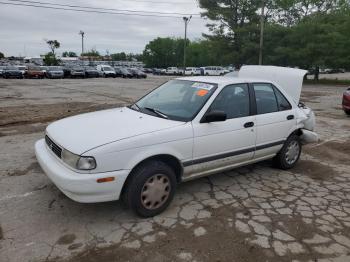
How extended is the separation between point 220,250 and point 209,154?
1292 mm

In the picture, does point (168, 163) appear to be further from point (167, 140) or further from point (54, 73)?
point (54, 73)

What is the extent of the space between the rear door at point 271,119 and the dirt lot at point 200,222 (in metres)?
0.54

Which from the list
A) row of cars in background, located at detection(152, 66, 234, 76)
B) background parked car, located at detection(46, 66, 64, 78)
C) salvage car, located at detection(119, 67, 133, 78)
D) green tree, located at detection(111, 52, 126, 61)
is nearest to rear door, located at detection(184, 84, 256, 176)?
background parked car, located at detection(46, 66, 64, 78)

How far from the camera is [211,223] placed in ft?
12.1

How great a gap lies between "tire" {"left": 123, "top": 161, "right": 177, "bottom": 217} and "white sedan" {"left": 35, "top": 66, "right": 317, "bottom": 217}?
1cm

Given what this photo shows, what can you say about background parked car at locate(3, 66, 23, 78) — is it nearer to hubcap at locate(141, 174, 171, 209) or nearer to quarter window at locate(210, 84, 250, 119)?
quarter window at locate(210, 84, 250, 119)

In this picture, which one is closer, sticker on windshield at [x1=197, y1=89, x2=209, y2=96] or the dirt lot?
the dirt lot

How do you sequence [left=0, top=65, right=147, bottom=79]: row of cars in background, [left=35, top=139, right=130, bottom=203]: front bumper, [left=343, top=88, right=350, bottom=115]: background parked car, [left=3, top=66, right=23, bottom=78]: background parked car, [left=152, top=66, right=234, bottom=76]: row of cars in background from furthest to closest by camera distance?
[left=152, top=66, right=234, bottom=76]: row of cars in background < [left=0, top=65, right=147, bottom=79]: row of cars in background < [left=3, top=66, right=23, bottom=78]: background parked car < [left=343, top=88, right=350, bottom=115]: background parked car < [left=35, top=139, right=130, bottom=203]: front bumper

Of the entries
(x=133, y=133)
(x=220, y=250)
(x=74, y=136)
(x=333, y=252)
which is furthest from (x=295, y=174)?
(x=74, y=136)

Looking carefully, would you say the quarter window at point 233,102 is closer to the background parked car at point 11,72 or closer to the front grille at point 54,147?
the front grille at point 54,147

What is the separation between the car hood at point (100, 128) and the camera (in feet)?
11.3

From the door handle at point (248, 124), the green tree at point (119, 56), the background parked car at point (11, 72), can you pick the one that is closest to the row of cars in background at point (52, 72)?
the background parked car at point (11, 72)

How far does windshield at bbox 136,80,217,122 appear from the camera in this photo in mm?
4145

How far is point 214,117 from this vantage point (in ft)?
13.1
